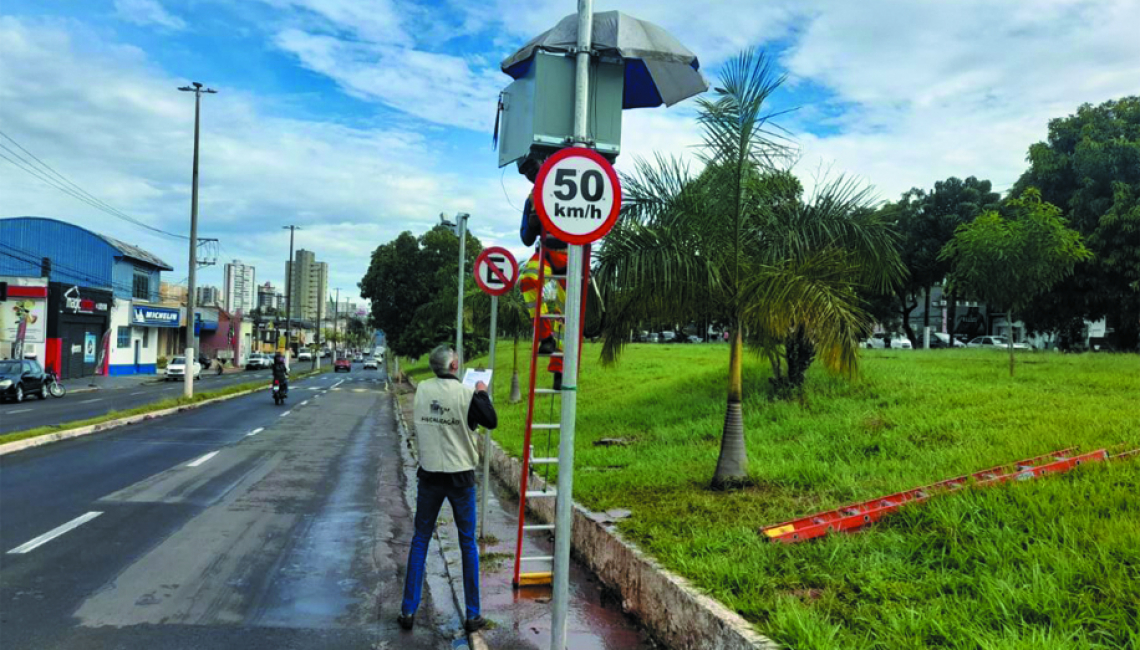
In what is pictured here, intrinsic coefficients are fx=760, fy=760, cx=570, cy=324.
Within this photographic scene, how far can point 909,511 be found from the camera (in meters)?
Answer: 5.10

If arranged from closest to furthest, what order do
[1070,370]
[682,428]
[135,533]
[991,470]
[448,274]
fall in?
1. [991,470]
2. [135,533]
3. [682,428]
4. [1070,370]
5. [448,274]

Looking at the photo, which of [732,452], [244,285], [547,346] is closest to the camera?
[547,346]

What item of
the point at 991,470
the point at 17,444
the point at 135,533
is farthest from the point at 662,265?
the point at 17,444

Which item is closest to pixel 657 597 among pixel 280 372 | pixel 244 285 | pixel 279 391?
pixel 279 391

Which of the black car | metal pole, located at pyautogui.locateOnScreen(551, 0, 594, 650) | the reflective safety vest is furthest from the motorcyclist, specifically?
metal pole, located at pyautogui.locateOnScreen(551, 0, 594, 650)

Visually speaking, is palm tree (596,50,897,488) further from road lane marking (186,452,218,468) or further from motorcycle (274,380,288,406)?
motorcycle (274,380,288,406)

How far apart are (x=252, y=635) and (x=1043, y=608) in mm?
4382

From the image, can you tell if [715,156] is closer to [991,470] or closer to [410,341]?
[991,470]

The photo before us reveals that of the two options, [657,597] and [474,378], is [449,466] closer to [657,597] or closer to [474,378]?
[474,378]

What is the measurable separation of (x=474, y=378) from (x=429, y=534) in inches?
43.4

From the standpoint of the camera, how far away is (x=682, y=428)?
36.1 feet

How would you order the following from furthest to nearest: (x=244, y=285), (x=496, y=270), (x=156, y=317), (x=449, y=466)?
(x=244, y=285)
(x=156, y=317)
(x=496, y=270)
(x=449, y=466)

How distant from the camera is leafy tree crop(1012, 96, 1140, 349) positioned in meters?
25.7

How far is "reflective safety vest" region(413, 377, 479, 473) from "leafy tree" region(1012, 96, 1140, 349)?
26.4m
